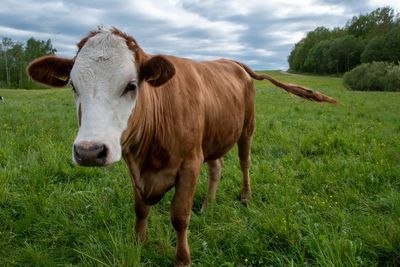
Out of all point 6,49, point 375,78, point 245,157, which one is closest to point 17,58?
point 6,49

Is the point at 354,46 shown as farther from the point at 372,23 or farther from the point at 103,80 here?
the point at 103,80

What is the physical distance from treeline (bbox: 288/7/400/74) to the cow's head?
7383cm

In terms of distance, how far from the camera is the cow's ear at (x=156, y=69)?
109 inches

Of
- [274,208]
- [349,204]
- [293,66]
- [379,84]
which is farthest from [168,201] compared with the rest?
[293,66]

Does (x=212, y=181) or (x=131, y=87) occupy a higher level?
(x=131, y=87)

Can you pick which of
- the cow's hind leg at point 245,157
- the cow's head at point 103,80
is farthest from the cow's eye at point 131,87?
the cow's hind leg at point 245,157

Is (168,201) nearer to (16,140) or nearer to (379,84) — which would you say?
(16,140)

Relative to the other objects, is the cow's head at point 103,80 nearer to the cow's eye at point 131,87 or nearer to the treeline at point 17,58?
the cow's eye at point 131,87

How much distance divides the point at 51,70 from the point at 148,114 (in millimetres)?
833

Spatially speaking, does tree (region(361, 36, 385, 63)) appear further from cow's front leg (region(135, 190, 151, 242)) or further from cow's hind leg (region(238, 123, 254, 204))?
cow's front leg (region(135, 190, 151, 242))

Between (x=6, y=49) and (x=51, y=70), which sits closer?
(x=51, y=70)

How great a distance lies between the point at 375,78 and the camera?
41094 mm

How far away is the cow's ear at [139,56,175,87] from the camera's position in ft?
9.05

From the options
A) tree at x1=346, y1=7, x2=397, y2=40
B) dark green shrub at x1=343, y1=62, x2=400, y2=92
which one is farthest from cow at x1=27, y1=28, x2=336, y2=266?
tree at x1=346, y1=7, x2=397, y2=40
